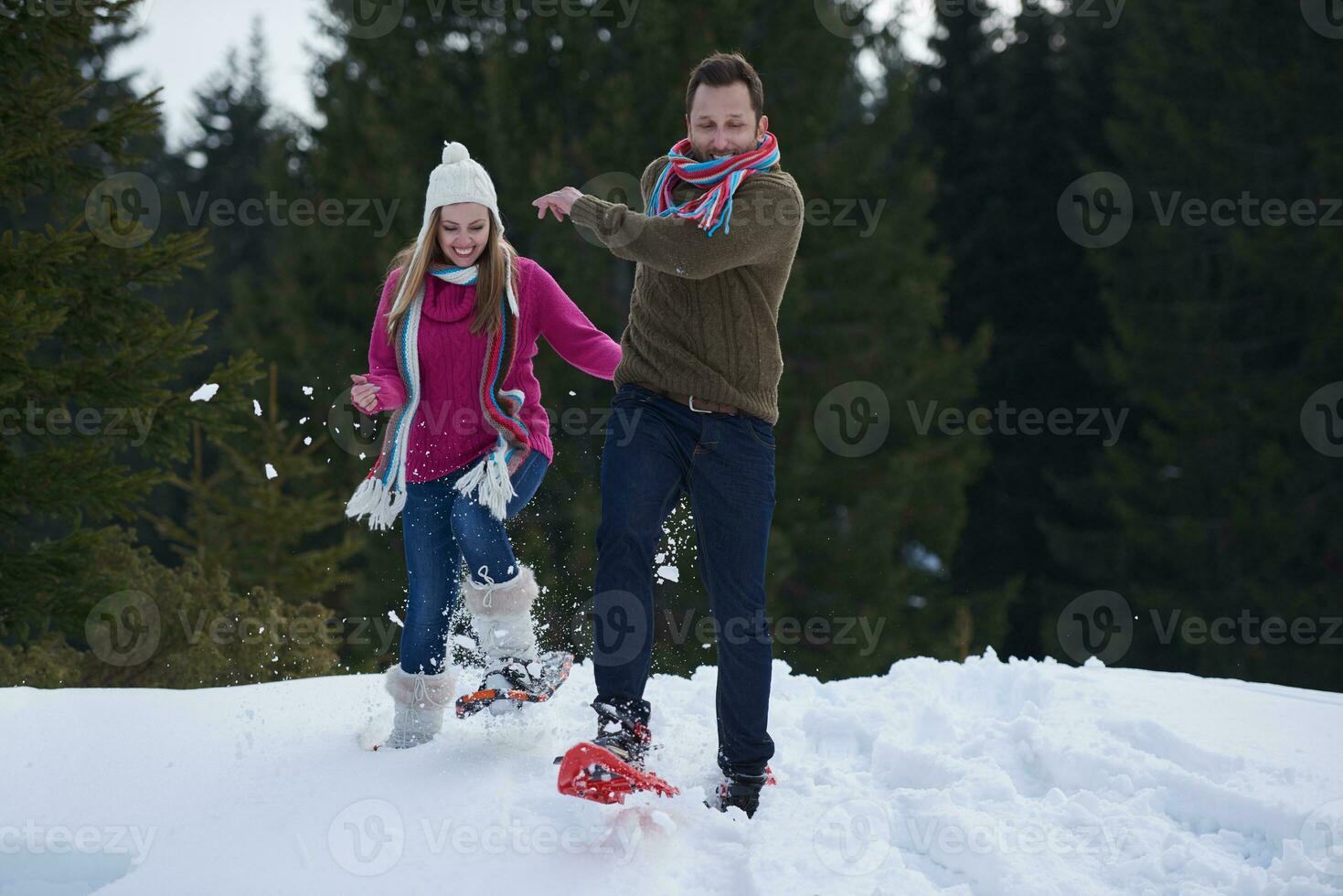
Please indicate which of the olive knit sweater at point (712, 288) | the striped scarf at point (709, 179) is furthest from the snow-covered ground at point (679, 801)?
the striped scarf at point (709, 179)

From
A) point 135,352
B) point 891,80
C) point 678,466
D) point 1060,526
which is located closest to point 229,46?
point 891,80

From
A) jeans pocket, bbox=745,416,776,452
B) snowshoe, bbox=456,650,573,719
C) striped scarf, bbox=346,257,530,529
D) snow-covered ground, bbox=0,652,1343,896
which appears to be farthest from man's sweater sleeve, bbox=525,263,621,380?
snow-covered ground, bbox=0,652,1343,896

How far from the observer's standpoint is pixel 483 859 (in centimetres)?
296

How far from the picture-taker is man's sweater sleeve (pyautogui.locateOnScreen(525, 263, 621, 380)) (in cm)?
390

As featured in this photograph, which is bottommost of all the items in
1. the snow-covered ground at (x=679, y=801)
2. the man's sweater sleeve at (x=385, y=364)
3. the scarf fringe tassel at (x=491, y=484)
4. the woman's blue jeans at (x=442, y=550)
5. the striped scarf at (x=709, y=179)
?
the snow-covered ground at (x=679, y=801)

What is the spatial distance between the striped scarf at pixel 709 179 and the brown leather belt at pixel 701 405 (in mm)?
466

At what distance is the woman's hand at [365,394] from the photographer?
358 centimetres

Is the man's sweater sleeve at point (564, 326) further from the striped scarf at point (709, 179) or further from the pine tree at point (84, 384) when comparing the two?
the pine tree at point (84, 384)

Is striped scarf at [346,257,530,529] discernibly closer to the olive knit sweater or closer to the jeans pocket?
the olive knit sweater

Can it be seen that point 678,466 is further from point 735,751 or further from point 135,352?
point 135,352

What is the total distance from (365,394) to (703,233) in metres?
1.14

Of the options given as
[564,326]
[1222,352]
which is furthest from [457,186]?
[1222,352]

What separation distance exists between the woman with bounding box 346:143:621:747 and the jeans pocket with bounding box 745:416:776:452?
579 millimetres

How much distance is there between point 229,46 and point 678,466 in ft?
91.4
